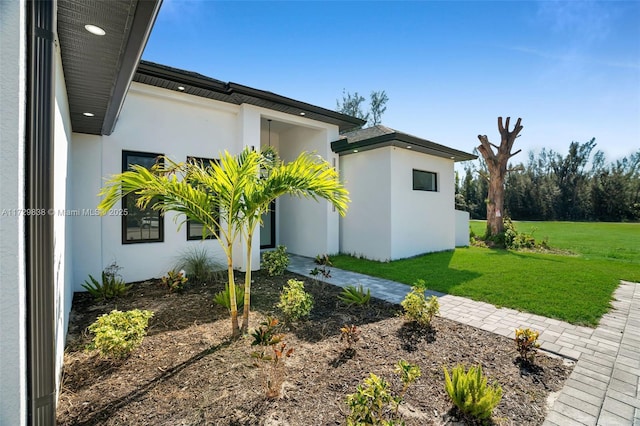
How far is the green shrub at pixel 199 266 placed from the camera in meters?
6.64

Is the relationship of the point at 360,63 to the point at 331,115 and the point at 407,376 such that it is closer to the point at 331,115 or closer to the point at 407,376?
the point at 331,115

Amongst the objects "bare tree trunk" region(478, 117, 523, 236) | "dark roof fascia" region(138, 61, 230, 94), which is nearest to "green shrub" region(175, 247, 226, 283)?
"dark roof fascia" region(138, 61, 230, 94)

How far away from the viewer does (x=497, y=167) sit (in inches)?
525

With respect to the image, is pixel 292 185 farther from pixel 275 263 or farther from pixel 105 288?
pixel 105 288

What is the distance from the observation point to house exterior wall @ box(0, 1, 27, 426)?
1505mm

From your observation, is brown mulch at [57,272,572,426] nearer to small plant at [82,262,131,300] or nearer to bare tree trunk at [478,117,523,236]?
small plant at [82,262,131,300]

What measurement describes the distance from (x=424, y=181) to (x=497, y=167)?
18.6 feet

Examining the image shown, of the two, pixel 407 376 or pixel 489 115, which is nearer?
pixel 407 376

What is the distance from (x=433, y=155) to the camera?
1028cm

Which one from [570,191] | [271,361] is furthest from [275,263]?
[570,191]

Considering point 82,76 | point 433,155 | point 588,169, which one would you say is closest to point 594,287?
point 433,155

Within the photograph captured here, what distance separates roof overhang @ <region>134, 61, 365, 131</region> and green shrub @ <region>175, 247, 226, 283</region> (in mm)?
→ 3735

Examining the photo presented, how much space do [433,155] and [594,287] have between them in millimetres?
5793

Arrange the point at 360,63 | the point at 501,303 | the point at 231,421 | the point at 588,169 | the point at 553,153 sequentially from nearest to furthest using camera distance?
1. the point at 231,421
2. the point at 501,303
3. the point at 360,63
4. the point at 588,169
5. the point at 553,153
